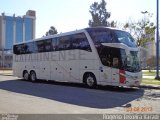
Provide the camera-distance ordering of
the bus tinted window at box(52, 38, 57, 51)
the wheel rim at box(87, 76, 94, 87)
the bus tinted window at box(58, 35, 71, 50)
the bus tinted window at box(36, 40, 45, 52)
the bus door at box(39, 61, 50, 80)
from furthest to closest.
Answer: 1. the bus tinted window at box(36, 40, 45, 52)
2. the bus door at box(39, 61, 50, 80)
3. the bus tinted window at box(52, 38, 57, 51)
4. the bus tinted window at box(58, 35, 71, 50)
5. the wheel rim at box(87, 76, 94, 87)

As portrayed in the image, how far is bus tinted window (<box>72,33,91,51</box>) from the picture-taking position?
70.4 ft

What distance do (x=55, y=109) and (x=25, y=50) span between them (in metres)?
18.6

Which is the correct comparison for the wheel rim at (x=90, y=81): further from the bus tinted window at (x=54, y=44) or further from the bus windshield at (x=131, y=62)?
the bus tinted window at (x=54, y=44)

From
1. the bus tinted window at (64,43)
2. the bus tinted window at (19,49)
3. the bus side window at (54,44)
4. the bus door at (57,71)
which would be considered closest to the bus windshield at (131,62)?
the bus tinted window at (64,43)

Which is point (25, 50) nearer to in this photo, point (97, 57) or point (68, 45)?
point (68, 45)

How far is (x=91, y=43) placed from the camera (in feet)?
68.8

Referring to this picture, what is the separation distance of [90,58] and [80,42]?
4.94ft

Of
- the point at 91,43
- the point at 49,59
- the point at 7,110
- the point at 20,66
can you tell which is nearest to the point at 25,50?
the point at 20,66

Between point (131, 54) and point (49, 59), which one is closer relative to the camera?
point (131, 54)

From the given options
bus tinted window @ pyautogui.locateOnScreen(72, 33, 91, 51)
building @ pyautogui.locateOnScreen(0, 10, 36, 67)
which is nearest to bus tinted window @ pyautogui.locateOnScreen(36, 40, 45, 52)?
bus tinted window @ pyautogui.locateOnScreen(72, 33, 91, 51)

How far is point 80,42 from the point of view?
22.1 metres

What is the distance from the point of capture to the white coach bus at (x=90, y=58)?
19438mm

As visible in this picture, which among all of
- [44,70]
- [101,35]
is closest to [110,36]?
[101,35]

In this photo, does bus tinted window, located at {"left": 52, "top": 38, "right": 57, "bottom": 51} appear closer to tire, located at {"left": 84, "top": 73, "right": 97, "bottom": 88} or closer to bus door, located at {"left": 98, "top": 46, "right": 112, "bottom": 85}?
tire, located at {"left": 84, "top": 73, "right": 97, "bottom": 88}
